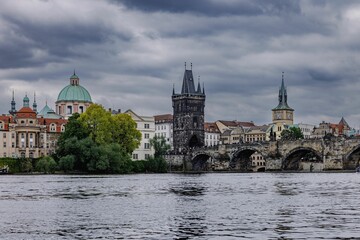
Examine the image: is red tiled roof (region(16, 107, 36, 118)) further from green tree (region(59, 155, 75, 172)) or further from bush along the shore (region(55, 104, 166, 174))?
green tree (region(59, 155, 75, 172))

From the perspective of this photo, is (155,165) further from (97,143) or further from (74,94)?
(74,94)

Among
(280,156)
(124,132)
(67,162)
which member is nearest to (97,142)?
(124,132)

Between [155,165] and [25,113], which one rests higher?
[25,113]

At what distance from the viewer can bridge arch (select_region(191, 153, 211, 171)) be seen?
176m

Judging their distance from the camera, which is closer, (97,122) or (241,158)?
(97,122)

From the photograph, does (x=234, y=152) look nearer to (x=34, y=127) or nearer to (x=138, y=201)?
(x=34, y=127)

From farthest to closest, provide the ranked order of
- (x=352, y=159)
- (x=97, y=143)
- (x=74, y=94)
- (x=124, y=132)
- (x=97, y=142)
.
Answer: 1. (x=74, y=94)
2. (x=352, y=159)
3. (x=124, y=132)
4. (x=97, y=143)
5. (x=97, y=142)

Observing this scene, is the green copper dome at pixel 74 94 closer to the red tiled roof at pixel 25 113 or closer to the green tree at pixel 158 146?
the green tree at pixel 158 146

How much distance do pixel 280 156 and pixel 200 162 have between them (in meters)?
34.7

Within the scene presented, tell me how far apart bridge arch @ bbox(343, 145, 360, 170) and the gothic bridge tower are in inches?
2270

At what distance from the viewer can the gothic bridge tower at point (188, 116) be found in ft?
622

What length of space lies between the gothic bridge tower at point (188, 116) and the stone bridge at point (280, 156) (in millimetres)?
8204

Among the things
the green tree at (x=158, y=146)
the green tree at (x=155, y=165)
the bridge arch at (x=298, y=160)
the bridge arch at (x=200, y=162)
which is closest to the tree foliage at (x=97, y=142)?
the green tree at (x=155, y=165)

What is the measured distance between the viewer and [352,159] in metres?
138
